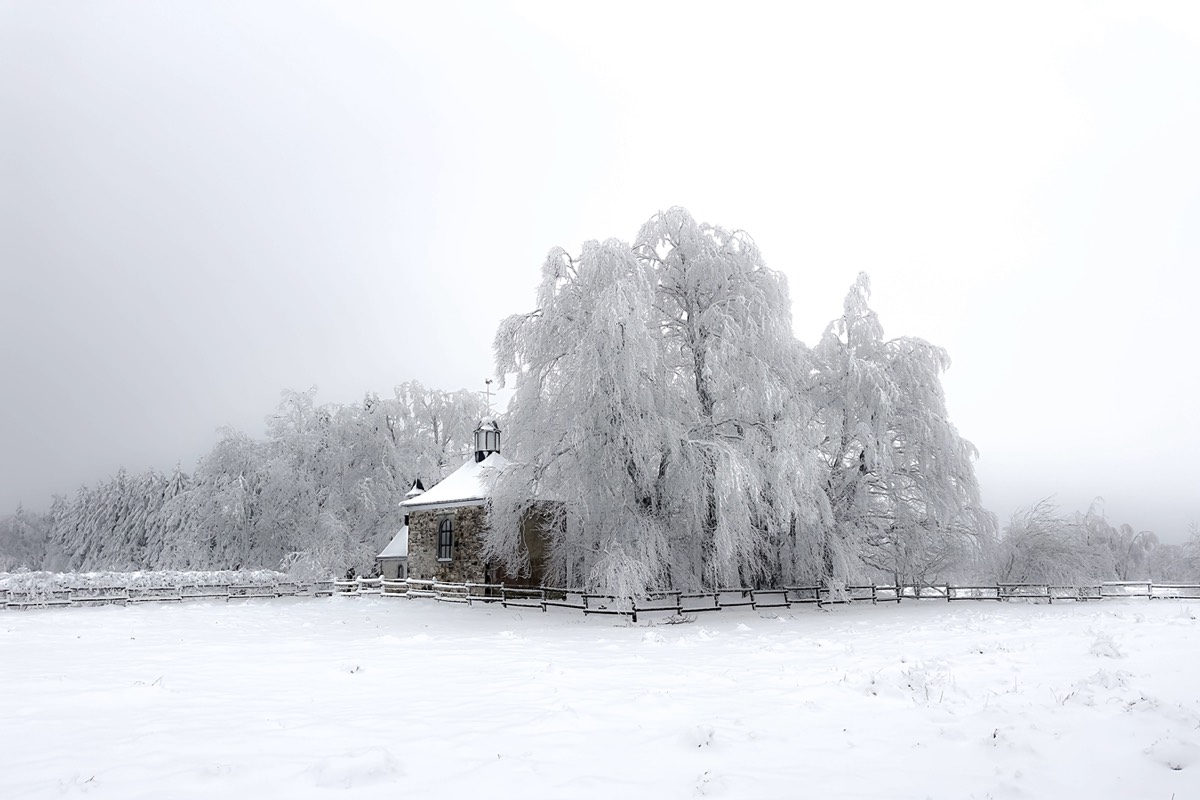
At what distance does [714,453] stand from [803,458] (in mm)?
3122

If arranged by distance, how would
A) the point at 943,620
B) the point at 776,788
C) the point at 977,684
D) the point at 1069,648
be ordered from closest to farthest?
1. the point at 776,788
2. the point at 977,684
3. the point at 1069,648
4. the point at 943,620

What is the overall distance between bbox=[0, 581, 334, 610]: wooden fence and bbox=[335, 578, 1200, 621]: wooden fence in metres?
3.66

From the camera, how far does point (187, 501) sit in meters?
44.2

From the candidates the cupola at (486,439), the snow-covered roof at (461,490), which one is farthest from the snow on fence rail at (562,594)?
the cupola at (486,439)

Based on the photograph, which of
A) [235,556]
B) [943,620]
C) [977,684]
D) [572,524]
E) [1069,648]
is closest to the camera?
[977,684]

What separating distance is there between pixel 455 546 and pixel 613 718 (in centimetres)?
2263

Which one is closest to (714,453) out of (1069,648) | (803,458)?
(803,458)

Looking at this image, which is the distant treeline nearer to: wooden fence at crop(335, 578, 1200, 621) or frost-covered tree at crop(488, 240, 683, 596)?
wooden fence at crop(335, 578, 1200, 621)

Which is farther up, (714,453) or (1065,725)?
(714,453)

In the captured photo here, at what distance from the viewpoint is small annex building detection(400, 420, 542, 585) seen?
1129 inches

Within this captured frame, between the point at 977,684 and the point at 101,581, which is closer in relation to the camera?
the point at 977,684

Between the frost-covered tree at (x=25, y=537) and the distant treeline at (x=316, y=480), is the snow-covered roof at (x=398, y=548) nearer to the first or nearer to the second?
the distant treeline at (x=316, y=480)

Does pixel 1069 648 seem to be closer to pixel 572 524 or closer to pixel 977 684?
pixel 977 684

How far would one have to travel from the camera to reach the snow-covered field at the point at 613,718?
622 centimetres
